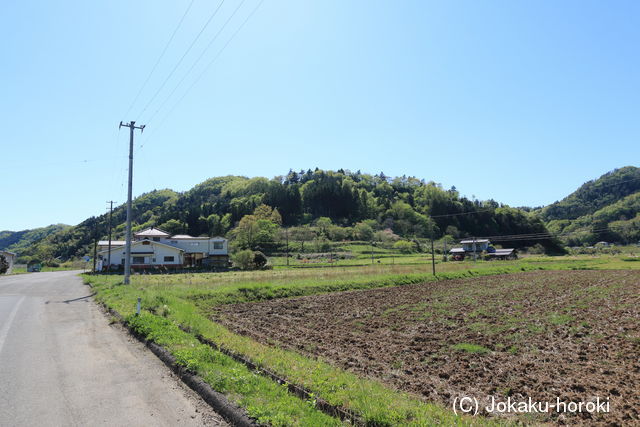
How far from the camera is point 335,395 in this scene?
5.30m

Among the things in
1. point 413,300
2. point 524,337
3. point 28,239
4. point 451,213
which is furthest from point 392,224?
point 28,239

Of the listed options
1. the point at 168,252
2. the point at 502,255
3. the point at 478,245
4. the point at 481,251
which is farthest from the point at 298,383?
the point at 478,245

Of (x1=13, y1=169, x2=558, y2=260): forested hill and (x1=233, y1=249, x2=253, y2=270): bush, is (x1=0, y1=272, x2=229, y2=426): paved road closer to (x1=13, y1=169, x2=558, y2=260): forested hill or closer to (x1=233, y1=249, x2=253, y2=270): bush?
(x1=233, y1=249, x2=253, y2=270): bush

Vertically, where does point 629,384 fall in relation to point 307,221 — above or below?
below

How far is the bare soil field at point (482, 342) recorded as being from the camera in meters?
6.31

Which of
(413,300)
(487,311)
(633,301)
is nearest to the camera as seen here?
(487,311)

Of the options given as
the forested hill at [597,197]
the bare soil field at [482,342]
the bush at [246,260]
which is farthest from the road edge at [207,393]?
the forested hill at [597,197]

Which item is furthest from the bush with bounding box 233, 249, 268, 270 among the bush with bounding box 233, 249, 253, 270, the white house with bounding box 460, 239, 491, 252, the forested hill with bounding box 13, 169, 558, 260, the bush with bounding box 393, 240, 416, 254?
the white house with bounding box 460, 239, 491, 252

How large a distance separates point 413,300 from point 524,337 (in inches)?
359

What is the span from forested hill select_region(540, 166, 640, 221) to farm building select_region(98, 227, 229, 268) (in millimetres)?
110433

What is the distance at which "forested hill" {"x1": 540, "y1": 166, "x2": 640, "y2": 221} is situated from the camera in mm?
112438

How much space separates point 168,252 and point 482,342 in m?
52.8

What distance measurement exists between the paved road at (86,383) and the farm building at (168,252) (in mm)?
44911

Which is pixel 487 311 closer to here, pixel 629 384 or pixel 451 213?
pixel 629 384
